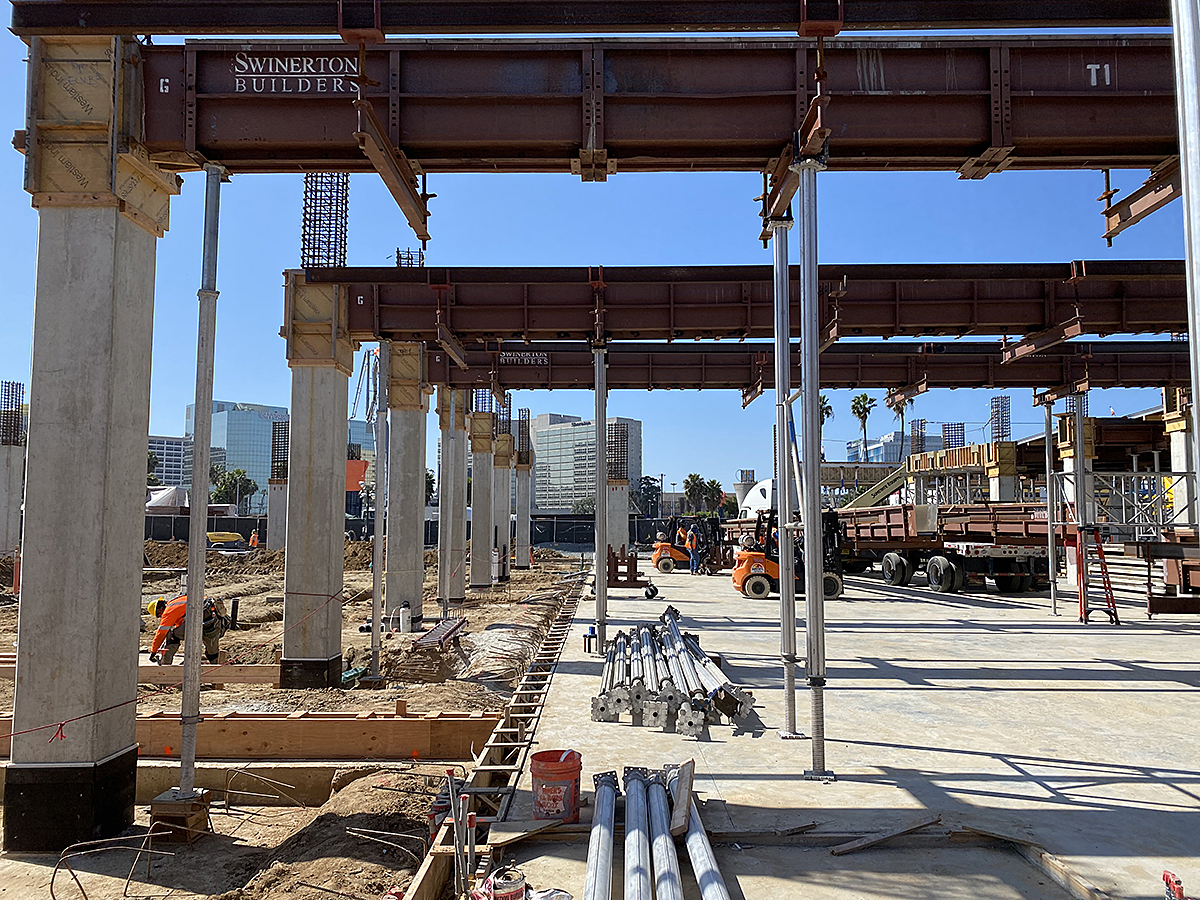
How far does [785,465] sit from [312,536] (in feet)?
26.9

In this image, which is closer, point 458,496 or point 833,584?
point 833,584

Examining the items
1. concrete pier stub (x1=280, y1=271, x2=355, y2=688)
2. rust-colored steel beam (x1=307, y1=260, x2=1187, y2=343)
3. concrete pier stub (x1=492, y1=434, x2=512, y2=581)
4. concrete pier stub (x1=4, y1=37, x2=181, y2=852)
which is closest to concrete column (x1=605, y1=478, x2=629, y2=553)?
concrete pier stub (x1=492, y1=434, x2=512, y2=581)

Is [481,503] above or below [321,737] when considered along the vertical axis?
above

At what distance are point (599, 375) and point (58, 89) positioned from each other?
799cm

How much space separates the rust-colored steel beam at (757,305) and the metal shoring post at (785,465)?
241 inches

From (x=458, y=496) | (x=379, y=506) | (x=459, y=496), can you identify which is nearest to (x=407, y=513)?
(x=458, y=496)

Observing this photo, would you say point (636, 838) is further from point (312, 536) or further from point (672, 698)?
point (312, 536)

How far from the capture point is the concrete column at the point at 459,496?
25141mm

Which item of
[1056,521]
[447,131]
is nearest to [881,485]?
[1056,521]

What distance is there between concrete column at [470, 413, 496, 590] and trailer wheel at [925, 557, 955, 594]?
50.8ft

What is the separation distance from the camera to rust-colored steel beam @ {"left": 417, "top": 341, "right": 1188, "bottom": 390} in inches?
782

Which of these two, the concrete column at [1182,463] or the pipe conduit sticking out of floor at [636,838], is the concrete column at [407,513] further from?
the concrete column at [1182,463]

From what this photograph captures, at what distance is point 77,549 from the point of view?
727cm

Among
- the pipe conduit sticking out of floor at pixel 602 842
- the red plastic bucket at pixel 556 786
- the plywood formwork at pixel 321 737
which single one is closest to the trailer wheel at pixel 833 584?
the plywood formwork at pixel 321 737
